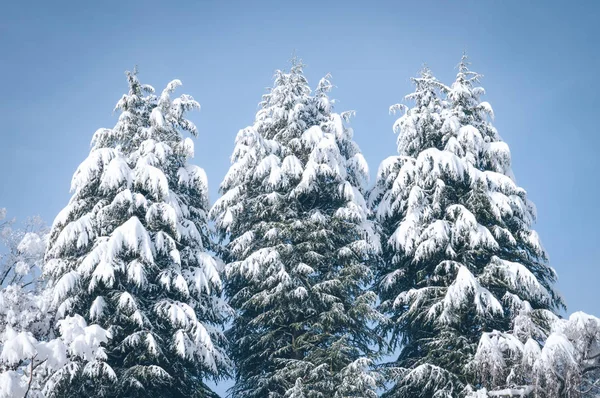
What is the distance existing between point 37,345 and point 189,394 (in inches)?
304

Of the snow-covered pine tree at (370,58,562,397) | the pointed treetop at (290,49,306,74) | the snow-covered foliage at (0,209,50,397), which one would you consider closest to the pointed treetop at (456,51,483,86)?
the snow-covered pine tree at (370,58,562,397)

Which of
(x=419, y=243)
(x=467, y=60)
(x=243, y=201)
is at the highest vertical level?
(x=467, y=60)

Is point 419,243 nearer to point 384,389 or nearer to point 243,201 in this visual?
point 384,389

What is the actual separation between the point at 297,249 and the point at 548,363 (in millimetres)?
10124

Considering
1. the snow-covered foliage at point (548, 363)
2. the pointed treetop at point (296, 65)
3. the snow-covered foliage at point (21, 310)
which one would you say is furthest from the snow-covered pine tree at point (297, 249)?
the snow-covered foliage at point (21, 310)

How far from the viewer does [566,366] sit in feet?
57.3

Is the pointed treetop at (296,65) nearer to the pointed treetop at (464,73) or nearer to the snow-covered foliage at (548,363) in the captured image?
the pointed treetop at (464,73)

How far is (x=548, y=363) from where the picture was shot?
17125mm

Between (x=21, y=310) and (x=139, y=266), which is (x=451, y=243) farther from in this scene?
(x=21, y=310)

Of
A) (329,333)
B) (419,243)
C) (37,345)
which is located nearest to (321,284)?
(329,333)

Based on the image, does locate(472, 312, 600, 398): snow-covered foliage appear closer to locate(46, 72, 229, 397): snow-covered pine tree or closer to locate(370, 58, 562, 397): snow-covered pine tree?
locate(370, 58, 562, 397): snow-covered pine tree

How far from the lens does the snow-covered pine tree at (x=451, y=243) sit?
851 inches

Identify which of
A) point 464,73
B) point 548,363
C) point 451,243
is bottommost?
point 548,363

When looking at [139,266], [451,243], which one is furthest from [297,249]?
[139,266]
